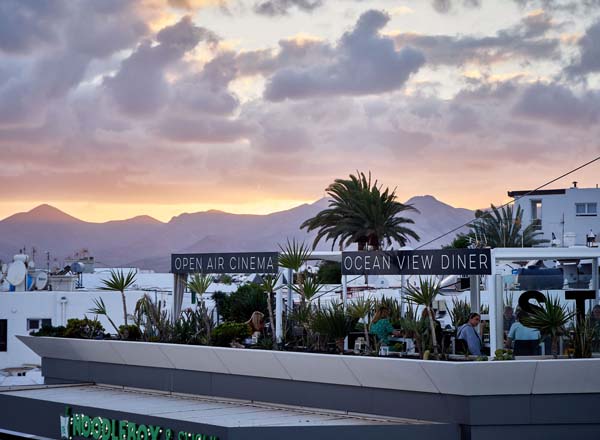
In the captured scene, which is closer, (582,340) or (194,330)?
(582,340)

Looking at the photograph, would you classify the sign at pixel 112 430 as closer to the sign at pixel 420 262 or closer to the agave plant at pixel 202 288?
the agave plant at pixel 202 288

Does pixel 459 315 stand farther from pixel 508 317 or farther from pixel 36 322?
pixel 36 322

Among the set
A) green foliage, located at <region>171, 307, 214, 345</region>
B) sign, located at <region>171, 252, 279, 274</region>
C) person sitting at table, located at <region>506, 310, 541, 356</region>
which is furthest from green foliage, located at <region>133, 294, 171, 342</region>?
person sitting at table, located at <region>506, 310, 541, 356</region>

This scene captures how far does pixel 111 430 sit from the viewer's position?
60.4 ft

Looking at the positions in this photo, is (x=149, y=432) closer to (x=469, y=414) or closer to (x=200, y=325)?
(x=200, y=325)

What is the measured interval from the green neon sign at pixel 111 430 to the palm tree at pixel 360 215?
2933 cm

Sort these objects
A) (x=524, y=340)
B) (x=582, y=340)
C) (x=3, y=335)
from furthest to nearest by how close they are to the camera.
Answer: (x=3, y=335) → (x=524, y=340) → (x=582, y=340)

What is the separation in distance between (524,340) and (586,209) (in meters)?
48.8

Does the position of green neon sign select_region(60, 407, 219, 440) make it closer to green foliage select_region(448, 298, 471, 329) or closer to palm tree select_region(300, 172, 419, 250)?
green foliage select_region(448, 298, 471, 329)

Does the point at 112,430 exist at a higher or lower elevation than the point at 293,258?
lower

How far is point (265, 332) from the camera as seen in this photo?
70.3ft

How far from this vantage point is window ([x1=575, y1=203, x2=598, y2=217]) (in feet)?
207

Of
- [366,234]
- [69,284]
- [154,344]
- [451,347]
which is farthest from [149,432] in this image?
[366,234]

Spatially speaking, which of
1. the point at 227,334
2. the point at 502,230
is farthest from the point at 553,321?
the point at 502,230
